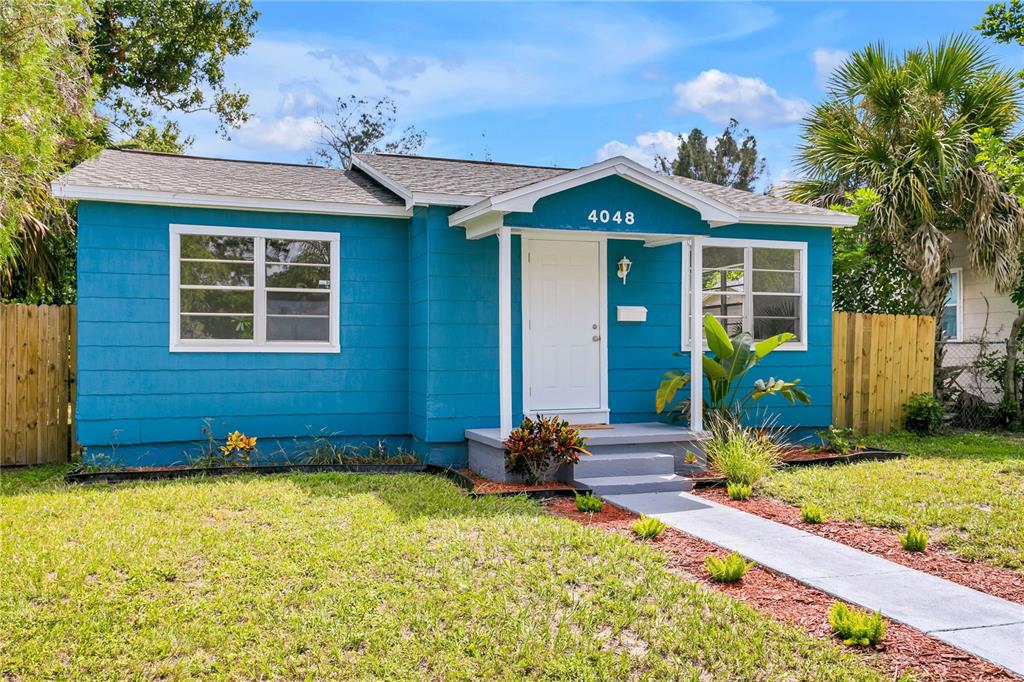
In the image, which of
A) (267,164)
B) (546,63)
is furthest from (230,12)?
(267,164)

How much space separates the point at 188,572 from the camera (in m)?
4.86

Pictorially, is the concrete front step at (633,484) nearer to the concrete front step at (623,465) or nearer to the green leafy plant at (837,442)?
the concrete front step at (623,465)

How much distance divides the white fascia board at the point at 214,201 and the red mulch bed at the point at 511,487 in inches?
122

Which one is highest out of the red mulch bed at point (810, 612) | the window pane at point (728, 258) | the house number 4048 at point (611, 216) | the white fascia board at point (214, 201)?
the white fascia board at point (214, 201)

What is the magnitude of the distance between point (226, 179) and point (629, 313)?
190 inches

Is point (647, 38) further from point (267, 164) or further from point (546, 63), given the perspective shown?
point (267, 164)

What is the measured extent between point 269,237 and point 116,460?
9.04 feet

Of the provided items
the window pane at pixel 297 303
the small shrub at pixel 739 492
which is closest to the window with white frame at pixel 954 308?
the small shrub at pixel 739 492

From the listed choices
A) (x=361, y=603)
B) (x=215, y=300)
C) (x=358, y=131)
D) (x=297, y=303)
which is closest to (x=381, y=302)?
(x=297, y=303)

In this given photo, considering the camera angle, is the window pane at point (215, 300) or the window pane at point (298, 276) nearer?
the window pane at point (215, 300)

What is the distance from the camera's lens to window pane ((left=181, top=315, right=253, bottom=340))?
28.2 feet

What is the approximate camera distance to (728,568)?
4867 millimetres

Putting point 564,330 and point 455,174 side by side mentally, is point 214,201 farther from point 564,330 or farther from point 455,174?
point 564,330

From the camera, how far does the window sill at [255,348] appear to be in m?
8.54
